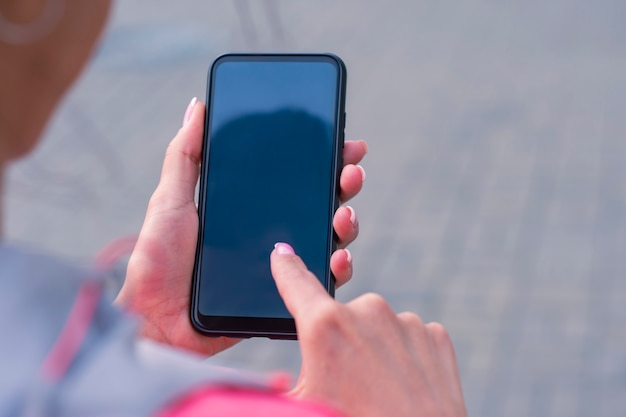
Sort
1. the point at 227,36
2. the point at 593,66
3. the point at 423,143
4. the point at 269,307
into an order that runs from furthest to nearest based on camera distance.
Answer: the point at 227,36 → the point at 593,66 → the point at 423,143 → the point at 269,307

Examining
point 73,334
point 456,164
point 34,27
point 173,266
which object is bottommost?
point 456,164

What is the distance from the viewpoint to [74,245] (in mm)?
3969

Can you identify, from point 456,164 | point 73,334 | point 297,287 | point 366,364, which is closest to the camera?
point 73,334

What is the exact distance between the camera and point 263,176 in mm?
1532

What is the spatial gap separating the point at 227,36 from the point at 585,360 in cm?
351

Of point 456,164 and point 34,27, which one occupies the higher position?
point 34,27

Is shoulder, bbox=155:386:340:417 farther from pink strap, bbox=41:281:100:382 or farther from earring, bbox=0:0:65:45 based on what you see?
earring, bbox=0:0:65:45

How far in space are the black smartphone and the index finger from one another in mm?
362

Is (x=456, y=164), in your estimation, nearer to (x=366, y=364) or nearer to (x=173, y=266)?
(x=173, y=266)

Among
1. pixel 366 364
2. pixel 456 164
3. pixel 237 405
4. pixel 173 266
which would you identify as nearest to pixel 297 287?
pixel 366 364

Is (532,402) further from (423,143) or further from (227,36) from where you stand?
(227,36)

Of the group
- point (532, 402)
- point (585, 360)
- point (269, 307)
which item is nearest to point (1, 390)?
point (269, 307)

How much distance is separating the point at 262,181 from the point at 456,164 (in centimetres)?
277

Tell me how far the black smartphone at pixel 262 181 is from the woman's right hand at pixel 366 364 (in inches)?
19.7
